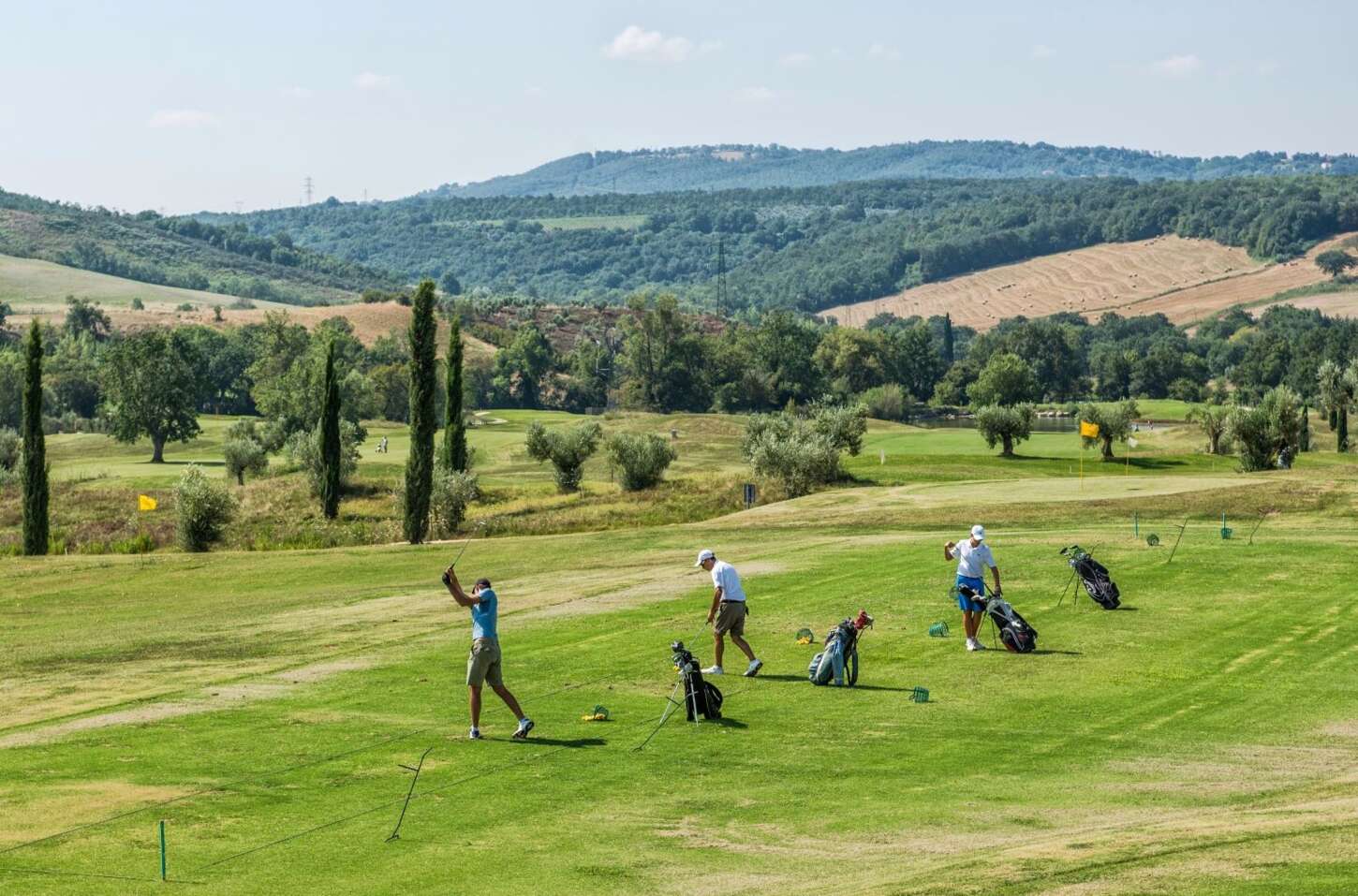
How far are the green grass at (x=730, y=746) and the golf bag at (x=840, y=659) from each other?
1.52ft

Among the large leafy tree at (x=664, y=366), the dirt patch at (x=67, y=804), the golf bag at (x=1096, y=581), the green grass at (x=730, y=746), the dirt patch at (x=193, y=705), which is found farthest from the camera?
the large leafy tree at (x=664, y=366)

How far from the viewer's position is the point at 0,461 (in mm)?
113250

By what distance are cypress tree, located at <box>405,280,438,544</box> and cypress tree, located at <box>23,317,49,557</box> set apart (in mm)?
14726

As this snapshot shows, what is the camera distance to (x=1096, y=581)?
36625 millimetres

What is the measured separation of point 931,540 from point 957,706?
22.8 m

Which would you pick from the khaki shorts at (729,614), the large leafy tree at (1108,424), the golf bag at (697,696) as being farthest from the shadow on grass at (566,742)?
the large leafy tree at (1108,424)

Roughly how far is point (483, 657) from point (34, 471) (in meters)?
52.0

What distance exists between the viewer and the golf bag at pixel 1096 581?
36438 mm

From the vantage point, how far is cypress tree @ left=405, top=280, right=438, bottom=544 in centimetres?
7275

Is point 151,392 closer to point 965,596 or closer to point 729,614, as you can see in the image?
point 965,596

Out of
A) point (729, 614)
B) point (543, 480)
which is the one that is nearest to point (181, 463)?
point (543, 480)

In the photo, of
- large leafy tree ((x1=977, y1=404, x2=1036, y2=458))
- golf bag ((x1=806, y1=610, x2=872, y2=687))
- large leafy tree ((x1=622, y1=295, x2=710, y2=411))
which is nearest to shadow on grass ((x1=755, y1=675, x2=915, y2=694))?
golf bag ((x1=806, y1=610, x2=872, y2=687))

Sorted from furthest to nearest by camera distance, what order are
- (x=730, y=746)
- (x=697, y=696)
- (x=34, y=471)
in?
1. (x=34, y=471)
2. (x=697, y=696)
3. (x=730, y=746)

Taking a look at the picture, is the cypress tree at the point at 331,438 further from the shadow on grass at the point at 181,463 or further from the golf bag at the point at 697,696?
the golf bag at the point at 697,696
